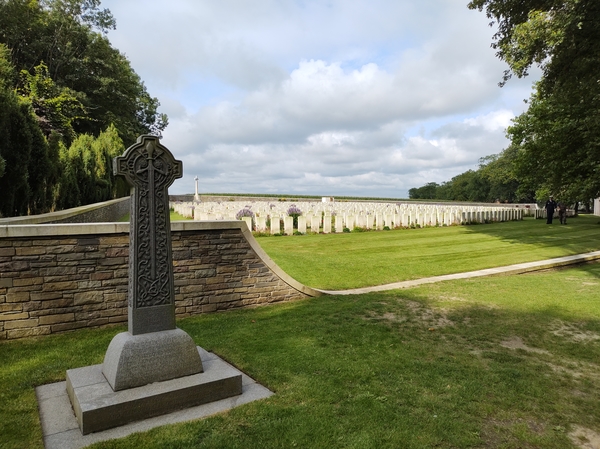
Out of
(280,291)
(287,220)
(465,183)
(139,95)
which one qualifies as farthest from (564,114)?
(465,183)

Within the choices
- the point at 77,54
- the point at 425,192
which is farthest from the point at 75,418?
the point at 425,192

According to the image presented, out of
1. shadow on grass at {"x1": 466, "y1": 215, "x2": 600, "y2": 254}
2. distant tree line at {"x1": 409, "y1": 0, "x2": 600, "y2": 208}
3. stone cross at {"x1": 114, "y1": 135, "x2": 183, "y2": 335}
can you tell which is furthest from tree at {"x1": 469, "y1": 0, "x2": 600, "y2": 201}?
stone cross at {"x1": 114, "y1": 135, "x2": 183, "y2": 335}

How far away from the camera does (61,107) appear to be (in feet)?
83.0

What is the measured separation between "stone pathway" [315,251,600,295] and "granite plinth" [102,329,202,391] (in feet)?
15.1

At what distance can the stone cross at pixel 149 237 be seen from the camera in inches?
140

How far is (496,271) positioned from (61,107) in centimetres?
2641

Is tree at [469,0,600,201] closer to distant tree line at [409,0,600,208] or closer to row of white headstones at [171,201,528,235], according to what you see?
distant tree line at [409,0,600,208]

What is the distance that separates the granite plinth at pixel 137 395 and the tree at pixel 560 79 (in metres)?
10.9

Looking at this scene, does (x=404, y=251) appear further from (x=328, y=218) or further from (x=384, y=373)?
(x=384, y=373)

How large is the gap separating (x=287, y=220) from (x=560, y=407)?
1327 centimetres

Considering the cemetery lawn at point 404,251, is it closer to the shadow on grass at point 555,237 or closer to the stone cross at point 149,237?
the shadow on grass at point 555,237

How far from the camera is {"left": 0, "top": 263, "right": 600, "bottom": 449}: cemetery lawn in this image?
3033 millimetres

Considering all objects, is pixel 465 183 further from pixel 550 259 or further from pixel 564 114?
pixel 550 259

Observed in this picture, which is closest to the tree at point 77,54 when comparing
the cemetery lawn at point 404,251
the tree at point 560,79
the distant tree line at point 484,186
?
the cemetery lawn at point 404,251
